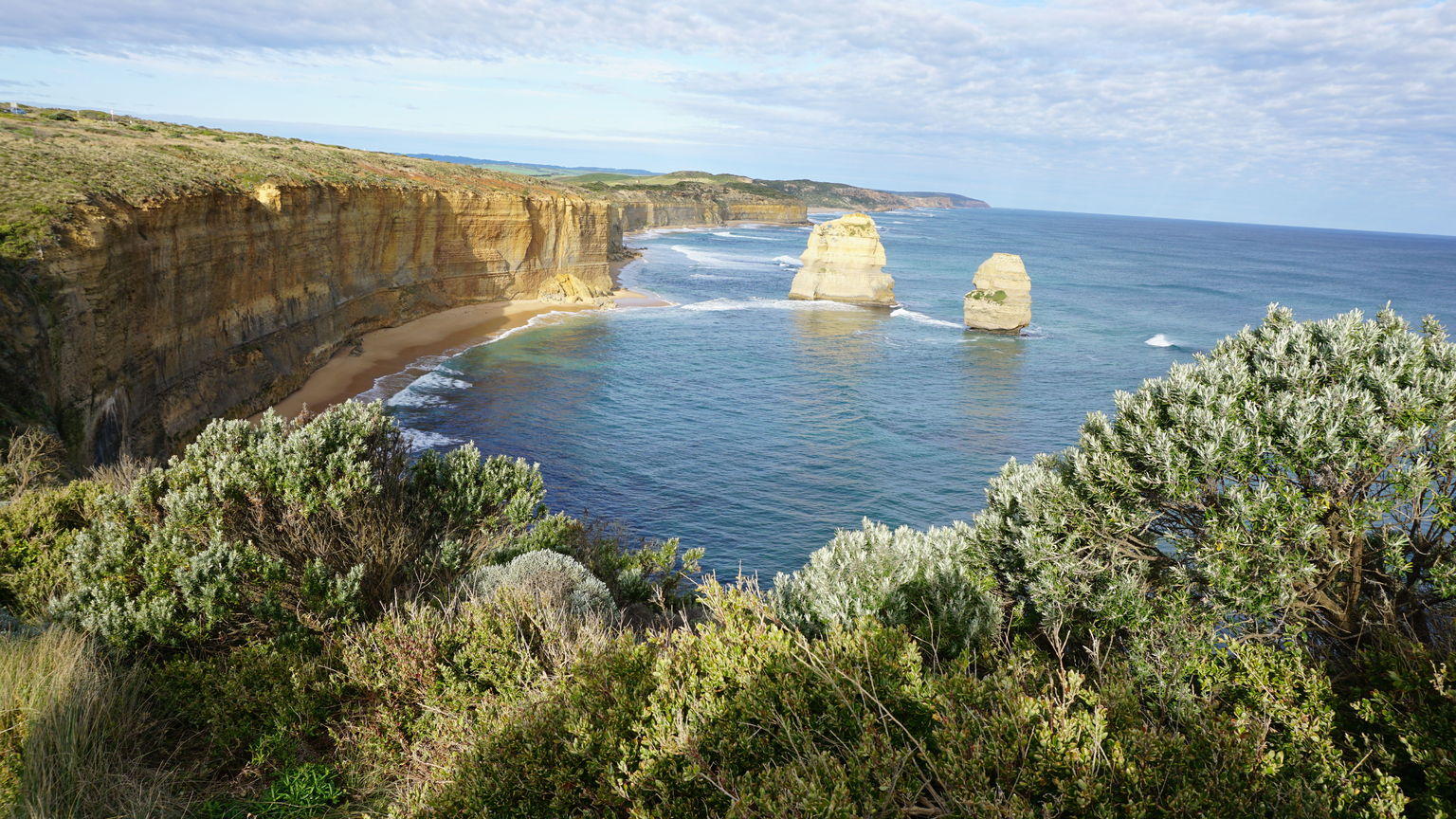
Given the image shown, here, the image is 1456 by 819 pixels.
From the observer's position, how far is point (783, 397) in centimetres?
4378

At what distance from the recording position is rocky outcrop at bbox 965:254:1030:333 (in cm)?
6381

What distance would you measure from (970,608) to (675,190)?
179m

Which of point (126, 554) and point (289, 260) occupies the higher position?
point (289, 260)

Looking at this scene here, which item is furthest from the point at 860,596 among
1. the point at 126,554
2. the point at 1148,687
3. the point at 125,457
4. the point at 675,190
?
the point at 675,190

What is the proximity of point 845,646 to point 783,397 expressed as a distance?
37.3m

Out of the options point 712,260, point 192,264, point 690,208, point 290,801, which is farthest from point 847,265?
point 690,208

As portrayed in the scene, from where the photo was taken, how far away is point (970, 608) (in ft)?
31.4

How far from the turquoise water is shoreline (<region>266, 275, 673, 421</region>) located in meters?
1.50

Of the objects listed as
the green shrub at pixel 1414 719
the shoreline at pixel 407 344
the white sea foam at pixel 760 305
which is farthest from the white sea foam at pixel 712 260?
the green shrub at pixel 1414 719

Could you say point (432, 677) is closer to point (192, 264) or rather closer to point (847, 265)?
point (192, 264)

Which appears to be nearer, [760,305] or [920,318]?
[920,318]

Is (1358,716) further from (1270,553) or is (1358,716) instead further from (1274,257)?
(1274,257)

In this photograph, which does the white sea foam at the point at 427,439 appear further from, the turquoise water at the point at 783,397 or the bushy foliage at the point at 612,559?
the bushy foliage at the point at 612,559

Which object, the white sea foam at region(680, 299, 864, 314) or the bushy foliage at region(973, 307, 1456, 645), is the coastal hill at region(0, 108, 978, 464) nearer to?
the white sea foam at region(680, 299, 864, 314)
